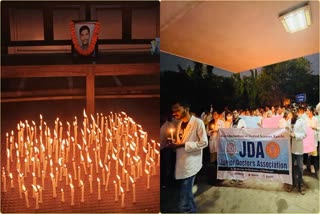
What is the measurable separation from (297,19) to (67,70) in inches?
68.4

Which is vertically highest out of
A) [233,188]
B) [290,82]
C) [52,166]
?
[290,82]

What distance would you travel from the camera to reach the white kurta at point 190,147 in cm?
279

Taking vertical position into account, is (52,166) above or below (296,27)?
below

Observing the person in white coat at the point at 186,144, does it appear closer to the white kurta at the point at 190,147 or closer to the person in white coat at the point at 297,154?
the white kurta at the point at 190,147

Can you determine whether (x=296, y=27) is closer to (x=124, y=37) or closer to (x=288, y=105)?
(x=288, y=105)

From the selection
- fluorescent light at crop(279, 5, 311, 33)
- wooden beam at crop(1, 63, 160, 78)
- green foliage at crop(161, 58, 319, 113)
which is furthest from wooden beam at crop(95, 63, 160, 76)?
fluorescent light at crop(279, 5, 311, 33)

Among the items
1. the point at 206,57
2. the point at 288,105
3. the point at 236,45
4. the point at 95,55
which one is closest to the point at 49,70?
the point at 95,55

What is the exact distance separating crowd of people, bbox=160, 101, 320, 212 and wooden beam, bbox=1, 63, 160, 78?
36 centimetres

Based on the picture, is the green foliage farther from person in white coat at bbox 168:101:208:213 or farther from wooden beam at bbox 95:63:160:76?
wooden beam at bbox 95:63:160:76

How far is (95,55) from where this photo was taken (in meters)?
2.76

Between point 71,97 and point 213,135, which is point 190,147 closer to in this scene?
point 213,135

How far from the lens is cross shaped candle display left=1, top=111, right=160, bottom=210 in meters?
2.75

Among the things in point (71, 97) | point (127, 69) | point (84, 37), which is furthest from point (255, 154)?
point (84, 37)

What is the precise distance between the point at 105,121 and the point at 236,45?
1.18 metres
